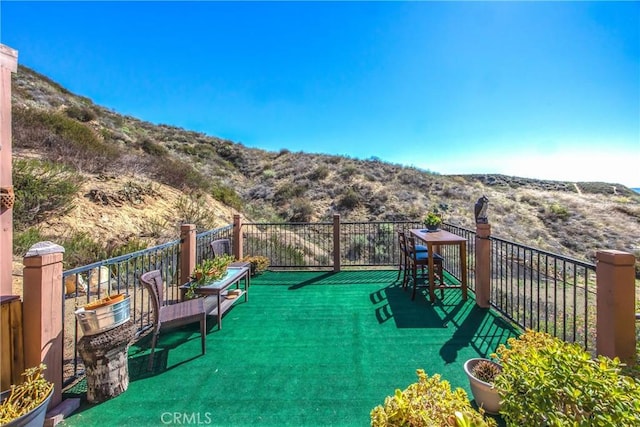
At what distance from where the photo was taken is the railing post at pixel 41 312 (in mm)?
2076

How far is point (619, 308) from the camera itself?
79.7 inches

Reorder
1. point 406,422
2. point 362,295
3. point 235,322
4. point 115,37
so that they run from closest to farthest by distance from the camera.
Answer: point 406,422 → point 235,322 → point 362,295 → point 115,37

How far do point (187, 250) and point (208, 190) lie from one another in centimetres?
784

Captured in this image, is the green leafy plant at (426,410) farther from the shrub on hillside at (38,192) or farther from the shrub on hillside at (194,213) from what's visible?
the shrub on hillside at (194,213)

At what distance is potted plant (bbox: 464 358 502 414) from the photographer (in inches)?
81.2

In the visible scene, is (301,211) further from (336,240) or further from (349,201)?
(336,240)

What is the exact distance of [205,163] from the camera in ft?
56.2

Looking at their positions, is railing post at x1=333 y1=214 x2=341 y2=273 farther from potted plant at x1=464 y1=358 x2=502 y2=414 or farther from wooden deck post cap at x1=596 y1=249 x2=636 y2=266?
wooden deck post cap at x1=596 y1=249 x2=636 y2=266

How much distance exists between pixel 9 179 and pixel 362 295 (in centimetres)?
464

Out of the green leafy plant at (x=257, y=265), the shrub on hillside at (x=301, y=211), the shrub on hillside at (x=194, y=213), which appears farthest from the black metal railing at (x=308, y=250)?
the shrub on hillside at (x=301, y=211)

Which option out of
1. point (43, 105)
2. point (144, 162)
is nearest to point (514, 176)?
point (144, 162)

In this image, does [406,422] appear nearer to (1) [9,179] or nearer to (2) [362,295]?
(1) [9,179]

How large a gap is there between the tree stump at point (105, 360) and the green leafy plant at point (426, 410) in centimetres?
218

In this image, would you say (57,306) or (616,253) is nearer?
(616,253)
